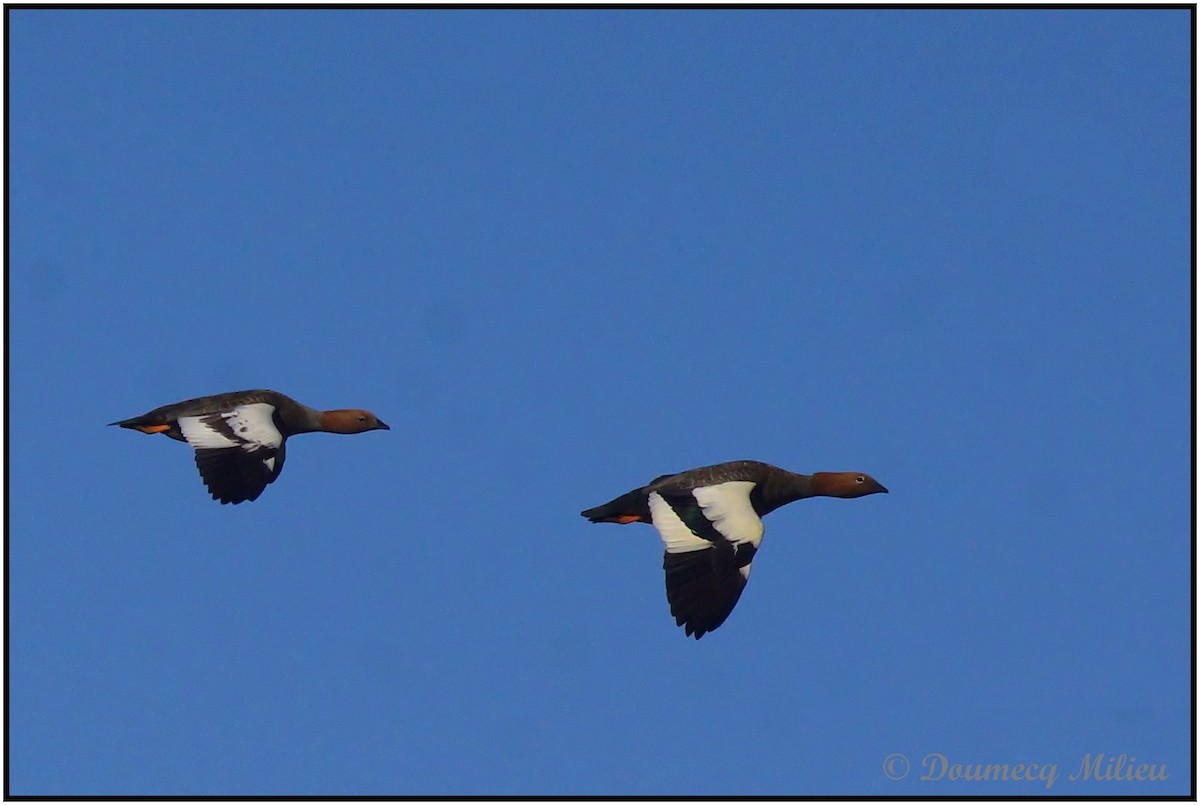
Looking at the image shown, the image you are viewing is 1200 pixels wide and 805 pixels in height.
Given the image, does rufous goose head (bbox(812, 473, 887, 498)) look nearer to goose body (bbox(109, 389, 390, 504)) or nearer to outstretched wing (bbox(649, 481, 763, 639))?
outstretched wing (bbox(649, 481, 763, 639))

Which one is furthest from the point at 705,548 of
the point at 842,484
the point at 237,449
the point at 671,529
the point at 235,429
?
the point at 235,429

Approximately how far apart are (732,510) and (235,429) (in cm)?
783

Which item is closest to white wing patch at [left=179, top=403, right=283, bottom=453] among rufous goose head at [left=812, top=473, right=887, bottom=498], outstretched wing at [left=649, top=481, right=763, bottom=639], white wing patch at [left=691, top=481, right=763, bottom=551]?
outstretched wing at [left=649, top=481, right=763, bottom=639]

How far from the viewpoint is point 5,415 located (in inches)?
1308

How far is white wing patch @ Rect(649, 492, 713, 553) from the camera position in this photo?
29414mm

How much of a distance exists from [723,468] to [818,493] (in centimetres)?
165

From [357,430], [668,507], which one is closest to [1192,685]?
[668,507]

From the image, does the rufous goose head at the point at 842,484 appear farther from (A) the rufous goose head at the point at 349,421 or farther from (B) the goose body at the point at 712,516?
(A) the rufous goose head at the point at 349,421

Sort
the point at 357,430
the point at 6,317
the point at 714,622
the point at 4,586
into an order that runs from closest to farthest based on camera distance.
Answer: the point at 714,622 < the point at 4,586 < the point at 6,317 < the point at 357,430

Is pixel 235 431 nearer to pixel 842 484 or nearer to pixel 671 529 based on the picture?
pixel 671 529

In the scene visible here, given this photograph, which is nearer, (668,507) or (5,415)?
(668,507)

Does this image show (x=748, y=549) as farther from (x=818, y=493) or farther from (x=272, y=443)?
(x=272, y=443)

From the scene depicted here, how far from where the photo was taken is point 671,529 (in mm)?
29766

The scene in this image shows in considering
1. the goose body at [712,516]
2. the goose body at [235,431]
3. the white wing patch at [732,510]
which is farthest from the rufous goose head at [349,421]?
the white wing patch at [732,510]
